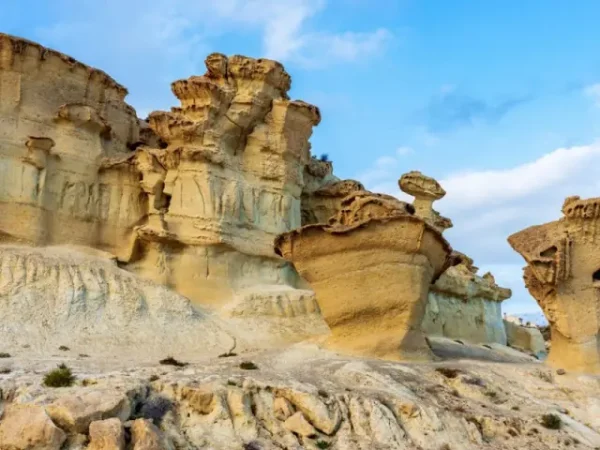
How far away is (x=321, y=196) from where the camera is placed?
119 ft

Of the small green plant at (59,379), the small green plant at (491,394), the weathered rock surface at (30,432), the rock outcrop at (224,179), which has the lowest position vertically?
the weathered rock surface at (30,432)

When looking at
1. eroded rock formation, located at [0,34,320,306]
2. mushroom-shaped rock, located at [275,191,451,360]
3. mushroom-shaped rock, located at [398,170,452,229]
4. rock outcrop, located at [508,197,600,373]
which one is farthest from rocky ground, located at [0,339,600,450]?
mushroom-shaped rock, located at [398,170,452,229]

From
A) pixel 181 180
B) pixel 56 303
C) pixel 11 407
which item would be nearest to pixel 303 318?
pixel 181 180

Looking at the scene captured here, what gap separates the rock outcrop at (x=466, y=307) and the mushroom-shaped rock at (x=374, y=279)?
13091 mm

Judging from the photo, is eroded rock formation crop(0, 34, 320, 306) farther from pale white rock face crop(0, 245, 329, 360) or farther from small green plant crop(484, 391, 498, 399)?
small green plant crop(484, 391, 498, 399)

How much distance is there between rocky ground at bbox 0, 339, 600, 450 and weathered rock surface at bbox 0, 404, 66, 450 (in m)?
0.02

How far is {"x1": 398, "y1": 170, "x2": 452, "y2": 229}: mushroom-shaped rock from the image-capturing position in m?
38.9

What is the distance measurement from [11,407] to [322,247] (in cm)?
1136

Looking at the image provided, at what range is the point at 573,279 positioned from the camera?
72.2 feet

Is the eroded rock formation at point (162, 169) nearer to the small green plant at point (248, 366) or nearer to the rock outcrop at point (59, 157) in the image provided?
the rock outcrop at point (59, 157)

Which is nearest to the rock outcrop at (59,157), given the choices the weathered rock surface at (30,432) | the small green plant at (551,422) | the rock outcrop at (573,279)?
the weathered rock surface at (30,432)

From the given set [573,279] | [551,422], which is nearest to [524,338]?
[573,279]

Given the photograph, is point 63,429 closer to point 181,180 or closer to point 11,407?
point 11,407

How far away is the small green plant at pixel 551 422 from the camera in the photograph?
15.9 m
